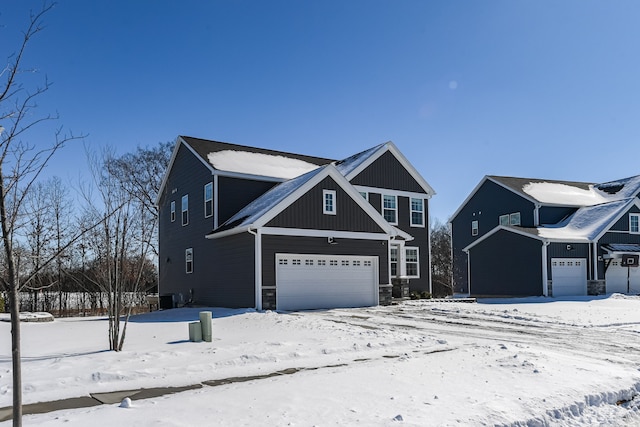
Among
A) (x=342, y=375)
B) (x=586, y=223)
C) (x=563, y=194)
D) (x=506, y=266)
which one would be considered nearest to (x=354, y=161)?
(x=506, y=266)

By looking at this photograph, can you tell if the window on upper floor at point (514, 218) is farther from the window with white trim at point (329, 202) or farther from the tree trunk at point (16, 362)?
the tree trunk at point (16, 362)

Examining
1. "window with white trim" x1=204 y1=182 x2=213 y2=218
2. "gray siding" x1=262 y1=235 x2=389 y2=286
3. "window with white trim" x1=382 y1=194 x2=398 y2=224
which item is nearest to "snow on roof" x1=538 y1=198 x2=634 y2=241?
"window with white trim" x1=382 y1=194 x2=398 y2=224

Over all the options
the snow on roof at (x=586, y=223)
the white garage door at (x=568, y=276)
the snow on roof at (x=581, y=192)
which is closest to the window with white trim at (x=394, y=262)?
the snow on roof at (x=586, y=223)

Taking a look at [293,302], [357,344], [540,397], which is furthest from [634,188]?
[540,397]

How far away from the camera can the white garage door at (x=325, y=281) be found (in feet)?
64.5

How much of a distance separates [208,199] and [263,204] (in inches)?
142

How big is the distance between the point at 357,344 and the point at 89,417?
20.6 feet

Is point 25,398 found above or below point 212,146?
below

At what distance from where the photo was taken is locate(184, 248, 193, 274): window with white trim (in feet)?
81.5

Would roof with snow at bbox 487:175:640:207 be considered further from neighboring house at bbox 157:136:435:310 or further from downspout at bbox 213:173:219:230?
downspout at bbox 213:173:219:230

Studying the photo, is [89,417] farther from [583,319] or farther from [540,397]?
[583,319]

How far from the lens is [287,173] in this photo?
2580cm

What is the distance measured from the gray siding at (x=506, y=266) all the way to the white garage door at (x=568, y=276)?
3.05ft

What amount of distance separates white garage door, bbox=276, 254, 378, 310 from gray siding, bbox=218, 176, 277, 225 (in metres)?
4.56
